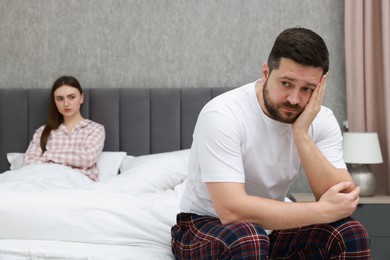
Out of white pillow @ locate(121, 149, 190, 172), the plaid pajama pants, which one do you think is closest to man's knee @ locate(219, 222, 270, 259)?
the plaid pajama pants

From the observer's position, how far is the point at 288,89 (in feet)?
5.74

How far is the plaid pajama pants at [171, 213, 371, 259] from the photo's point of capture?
161 cm

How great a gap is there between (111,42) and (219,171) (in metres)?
2.27

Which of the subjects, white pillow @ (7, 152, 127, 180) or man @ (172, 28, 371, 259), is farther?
white pillow @ (7, 152, 127, 180)

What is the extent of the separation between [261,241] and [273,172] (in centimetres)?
33

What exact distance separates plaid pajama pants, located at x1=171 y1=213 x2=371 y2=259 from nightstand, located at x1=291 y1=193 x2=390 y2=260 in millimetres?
1509

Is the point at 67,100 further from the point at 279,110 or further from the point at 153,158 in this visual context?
the point at 279,110

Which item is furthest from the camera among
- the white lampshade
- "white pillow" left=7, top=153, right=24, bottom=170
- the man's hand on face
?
"white pillow" left=7, top=153, right=24, bottom=170

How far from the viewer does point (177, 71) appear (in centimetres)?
378

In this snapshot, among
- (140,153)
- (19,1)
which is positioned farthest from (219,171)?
(19,1)

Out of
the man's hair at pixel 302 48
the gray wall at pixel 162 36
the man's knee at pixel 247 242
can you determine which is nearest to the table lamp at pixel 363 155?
the gray wall at pixel 162 36

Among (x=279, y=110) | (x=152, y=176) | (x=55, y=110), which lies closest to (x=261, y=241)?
(x=279, y=110)

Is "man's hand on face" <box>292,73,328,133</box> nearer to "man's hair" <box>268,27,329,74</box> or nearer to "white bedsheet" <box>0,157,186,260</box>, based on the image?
"man's hair" <box>268,27,329,74</box>

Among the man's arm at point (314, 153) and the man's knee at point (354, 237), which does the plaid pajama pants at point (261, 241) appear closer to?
the man's knee at point (354, 237)
